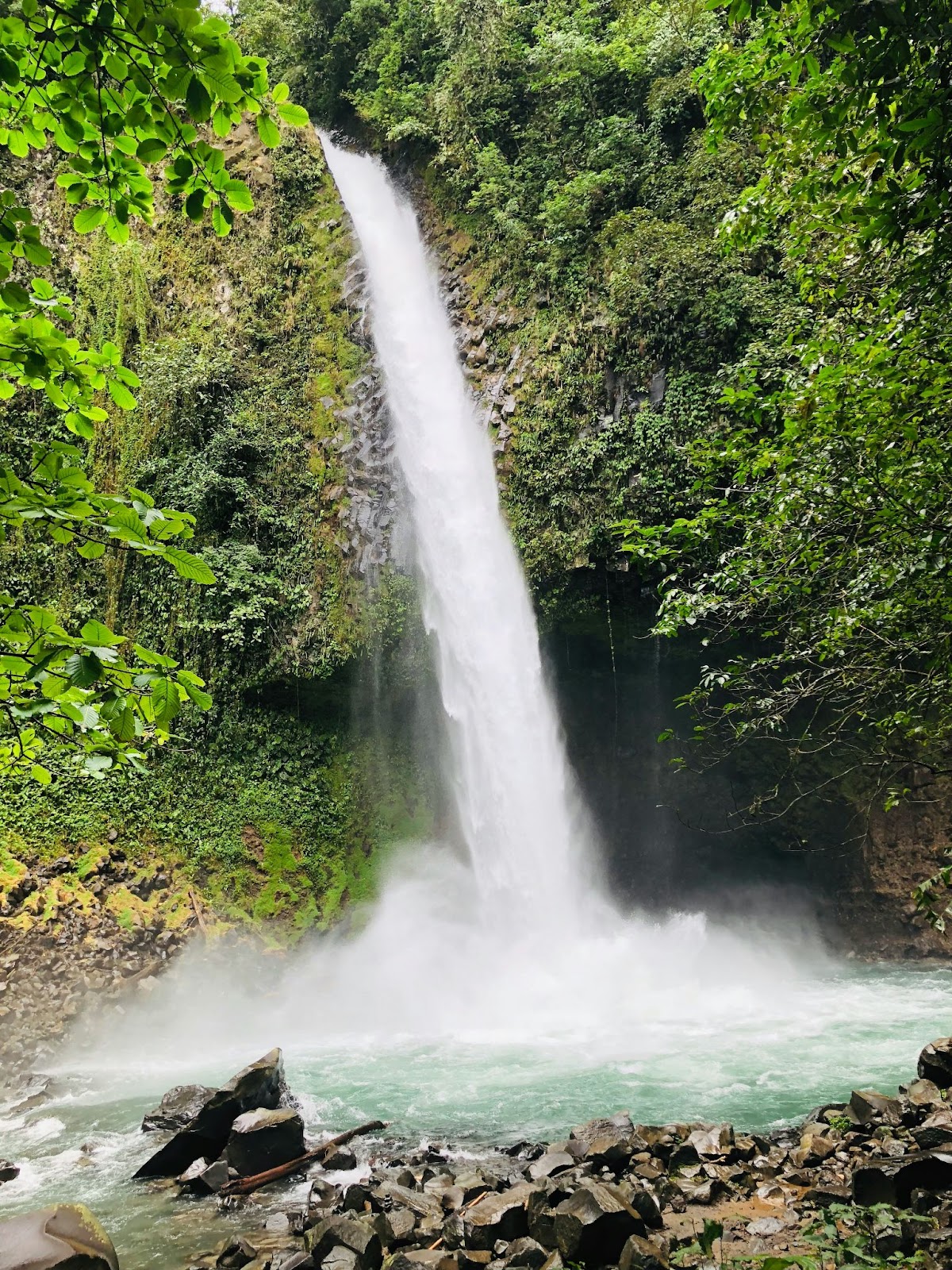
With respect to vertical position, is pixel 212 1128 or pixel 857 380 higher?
pixel 857 380

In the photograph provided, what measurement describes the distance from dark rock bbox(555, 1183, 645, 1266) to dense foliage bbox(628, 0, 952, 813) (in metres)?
2.43

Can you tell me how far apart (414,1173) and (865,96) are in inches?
244

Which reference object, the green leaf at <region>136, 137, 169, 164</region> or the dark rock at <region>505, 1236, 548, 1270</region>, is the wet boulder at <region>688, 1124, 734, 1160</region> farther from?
the green leaf at <region>136, 137, 169, 164</region>

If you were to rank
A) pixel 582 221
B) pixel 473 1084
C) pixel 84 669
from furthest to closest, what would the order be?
pixel 582 221 → pixel 473 1084 → pixel 84 669

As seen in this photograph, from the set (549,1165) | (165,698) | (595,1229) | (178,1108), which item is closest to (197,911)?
(178,1108)

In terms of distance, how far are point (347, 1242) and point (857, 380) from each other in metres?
5.12

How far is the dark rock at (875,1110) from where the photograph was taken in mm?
5176

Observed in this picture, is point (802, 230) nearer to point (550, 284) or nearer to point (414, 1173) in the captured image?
point (414, 1173)

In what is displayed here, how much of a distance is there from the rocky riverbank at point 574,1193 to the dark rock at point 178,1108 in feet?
0.82

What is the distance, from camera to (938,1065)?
Answer: 228 inches

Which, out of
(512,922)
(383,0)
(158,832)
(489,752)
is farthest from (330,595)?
(383,0)

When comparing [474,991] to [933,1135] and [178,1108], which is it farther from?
[933,1135]

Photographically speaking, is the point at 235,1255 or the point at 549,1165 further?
the point at 549,1165

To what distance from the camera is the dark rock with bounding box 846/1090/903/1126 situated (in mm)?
5176
